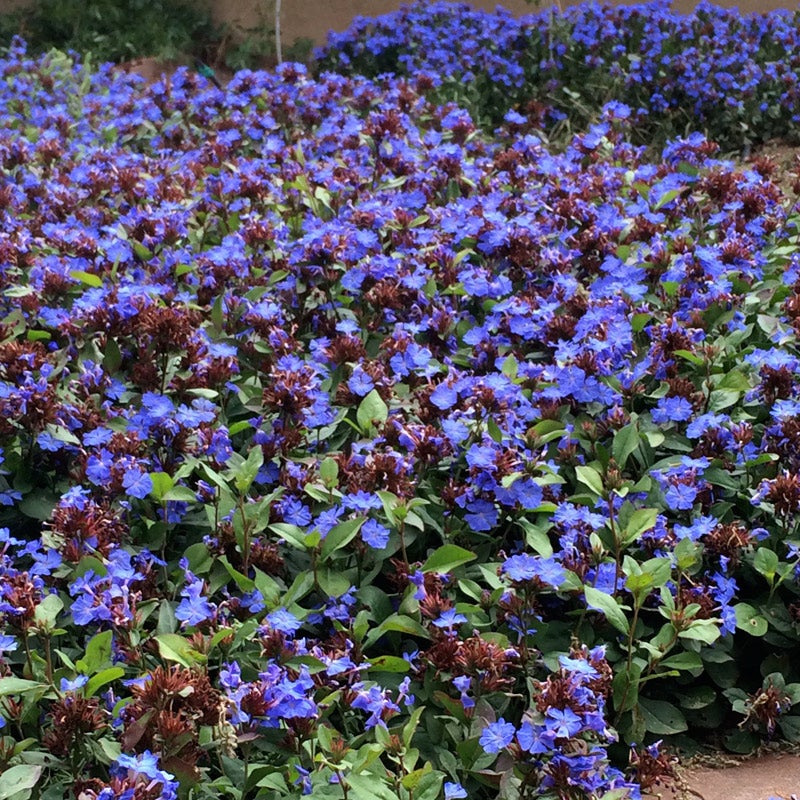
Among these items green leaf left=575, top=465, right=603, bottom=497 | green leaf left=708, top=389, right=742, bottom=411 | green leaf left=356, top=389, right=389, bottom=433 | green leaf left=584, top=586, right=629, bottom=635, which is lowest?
green leaf left=584, top=586, right=629, bottom=635

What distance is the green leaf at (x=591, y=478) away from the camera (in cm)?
199

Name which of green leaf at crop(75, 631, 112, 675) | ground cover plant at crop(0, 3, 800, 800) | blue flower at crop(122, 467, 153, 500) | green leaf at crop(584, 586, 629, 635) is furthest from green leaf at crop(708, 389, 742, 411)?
green leaf at crop(75, 631, 112, 675)

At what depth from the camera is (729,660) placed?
2025mm

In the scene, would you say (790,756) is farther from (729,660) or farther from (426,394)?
(426,394)

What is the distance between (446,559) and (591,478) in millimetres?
338

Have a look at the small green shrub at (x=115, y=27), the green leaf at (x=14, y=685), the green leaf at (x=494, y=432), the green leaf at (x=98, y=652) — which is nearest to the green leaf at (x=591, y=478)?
the green leaf at (x=494, y=432)

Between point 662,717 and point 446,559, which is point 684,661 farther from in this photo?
point 446,559

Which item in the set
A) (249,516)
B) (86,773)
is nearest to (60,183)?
(249,516)

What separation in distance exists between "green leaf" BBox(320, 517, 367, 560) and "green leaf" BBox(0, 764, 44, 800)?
1.99 ft

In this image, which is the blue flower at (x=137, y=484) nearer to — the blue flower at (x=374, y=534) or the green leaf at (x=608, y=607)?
the blue flower at (x=374, y=534)

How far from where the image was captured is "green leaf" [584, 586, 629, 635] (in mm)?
1795

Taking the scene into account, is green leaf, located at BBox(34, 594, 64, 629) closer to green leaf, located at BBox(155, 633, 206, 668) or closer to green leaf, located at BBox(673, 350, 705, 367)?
green leaf, located at BBox(155, 633, 206, 668)

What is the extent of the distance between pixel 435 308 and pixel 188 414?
0.86 metres

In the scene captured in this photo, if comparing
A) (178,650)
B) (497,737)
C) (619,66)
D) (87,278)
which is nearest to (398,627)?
(497,737)
